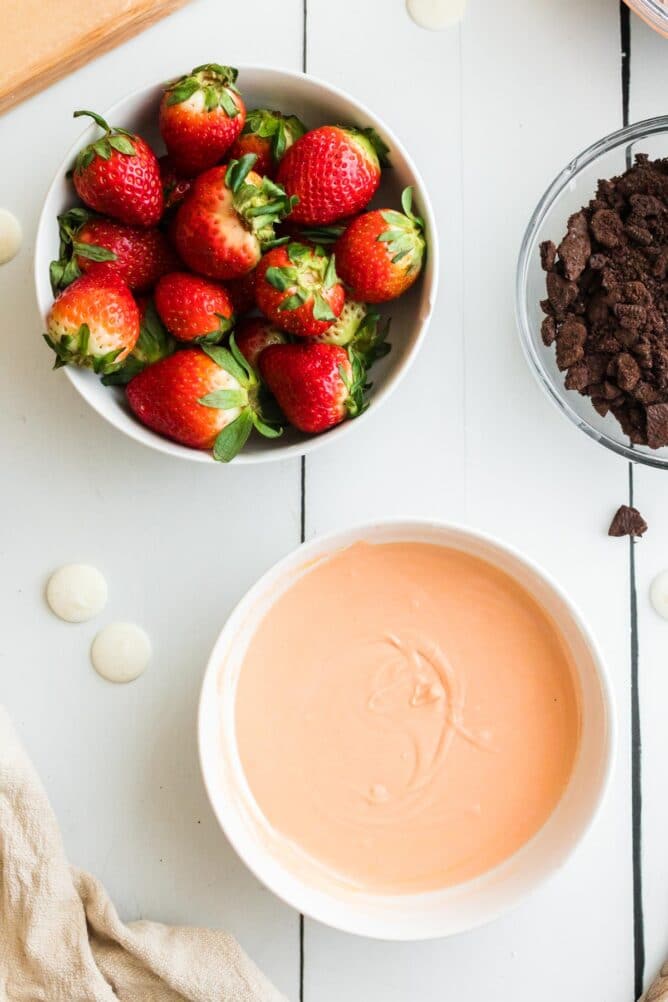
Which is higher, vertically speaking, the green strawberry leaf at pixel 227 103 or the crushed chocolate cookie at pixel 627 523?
the green strawberry leaf at pixel 227 103

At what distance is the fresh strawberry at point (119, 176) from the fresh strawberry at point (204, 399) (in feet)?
0.50

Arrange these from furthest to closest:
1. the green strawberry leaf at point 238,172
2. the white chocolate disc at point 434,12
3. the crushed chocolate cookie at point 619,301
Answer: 1. the white chocolate disc at point 434,12
2. the crushed chocolate cookie at point 619,301
3. the green strawberry leaf at point 238,172

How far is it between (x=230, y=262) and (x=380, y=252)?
153 mm

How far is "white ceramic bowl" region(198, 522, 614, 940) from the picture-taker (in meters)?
1.15

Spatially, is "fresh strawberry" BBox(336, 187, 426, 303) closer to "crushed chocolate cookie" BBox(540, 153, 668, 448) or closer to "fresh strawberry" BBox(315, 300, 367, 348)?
"fresh strawberry" BBox(315, 300, 367, 348)

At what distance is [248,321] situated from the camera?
3.71 feet

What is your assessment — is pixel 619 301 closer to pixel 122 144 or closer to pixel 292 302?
pixel 292 302

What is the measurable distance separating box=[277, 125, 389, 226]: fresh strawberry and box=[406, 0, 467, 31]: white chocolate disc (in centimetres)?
25

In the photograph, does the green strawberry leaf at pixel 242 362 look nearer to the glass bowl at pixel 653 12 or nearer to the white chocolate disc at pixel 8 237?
the white chocolate disc at pixel 8 237

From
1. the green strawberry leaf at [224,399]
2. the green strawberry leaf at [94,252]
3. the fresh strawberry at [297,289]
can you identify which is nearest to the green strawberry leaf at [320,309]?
the fresh strawberry at [297,289]

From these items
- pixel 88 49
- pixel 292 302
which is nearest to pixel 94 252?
pixel 292 302

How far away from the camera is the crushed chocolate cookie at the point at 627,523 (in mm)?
1227

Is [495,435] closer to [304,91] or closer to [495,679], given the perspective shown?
[495,679]

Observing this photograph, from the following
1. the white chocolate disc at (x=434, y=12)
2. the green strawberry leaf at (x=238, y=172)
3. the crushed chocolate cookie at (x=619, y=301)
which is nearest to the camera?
the green strawberry leaf at (x=238, y=172)
